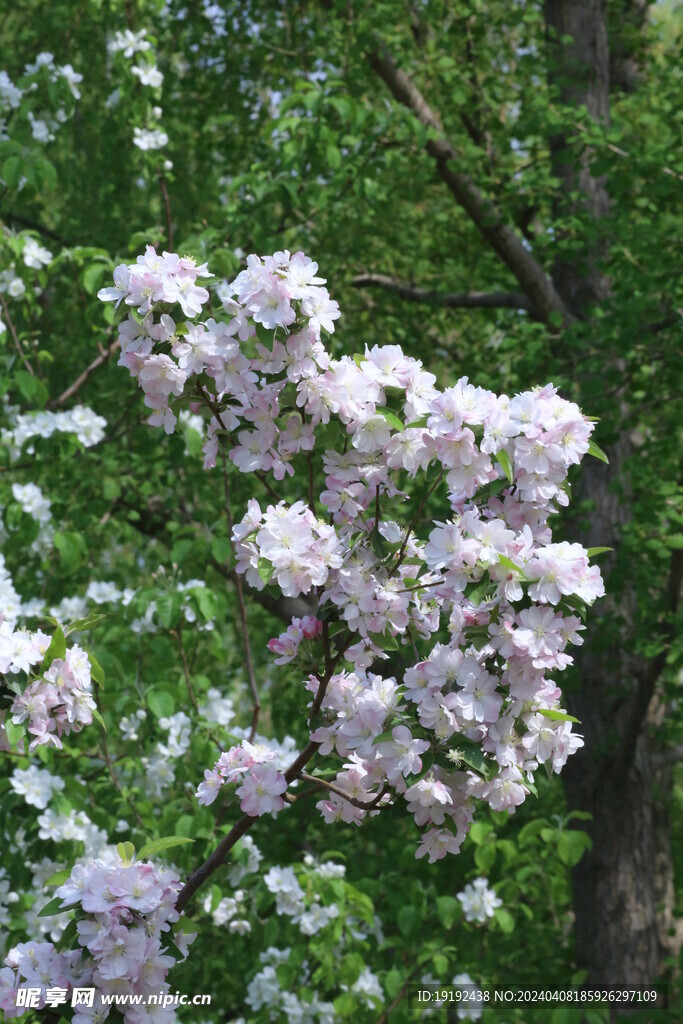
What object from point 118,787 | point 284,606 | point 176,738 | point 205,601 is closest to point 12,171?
point 205,601

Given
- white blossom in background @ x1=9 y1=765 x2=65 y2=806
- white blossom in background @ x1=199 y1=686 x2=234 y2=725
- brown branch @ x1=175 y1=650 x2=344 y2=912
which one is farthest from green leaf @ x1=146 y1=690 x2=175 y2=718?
brown branch @ x1=175 y1=650 x2=344 y2=912

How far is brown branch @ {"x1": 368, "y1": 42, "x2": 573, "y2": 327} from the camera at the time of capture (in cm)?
538

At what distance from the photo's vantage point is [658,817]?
552 centimetres

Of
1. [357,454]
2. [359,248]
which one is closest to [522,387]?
[359,248]

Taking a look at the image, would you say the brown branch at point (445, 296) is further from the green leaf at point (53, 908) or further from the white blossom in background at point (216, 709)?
the green leaf at point (53, 908)

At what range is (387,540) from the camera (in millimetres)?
1811

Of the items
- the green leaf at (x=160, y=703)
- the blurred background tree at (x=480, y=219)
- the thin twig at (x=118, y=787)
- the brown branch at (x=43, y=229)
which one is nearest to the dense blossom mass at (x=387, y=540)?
the green leaf at (x=160, y=703)

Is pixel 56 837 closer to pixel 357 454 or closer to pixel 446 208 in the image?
pixel 357 454

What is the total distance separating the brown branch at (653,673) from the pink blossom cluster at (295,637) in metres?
2.11

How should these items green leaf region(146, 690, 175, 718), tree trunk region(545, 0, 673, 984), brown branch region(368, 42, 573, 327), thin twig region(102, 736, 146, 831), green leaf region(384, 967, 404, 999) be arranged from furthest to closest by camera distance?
brown branch region(368, 42, 573, 327) → tree trunk region(545, 0, 673, 984) → green leaf region(384, 967, 404, 999) → thin twig region(102, 736, 146, 831) → green leaf region(146, 690, 175, 718)

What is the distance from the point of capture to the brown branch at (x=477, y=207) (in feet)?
17.6

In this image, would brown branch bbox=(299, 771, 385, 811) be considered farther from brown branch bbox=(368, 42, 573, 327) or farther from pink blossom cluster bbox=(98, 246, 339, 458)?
brown branch bbox=(368, 42, 573, 327)

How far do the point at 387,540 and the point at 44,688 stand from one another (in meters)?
0.64

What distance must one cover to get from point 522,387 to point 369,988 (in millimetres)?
2377
